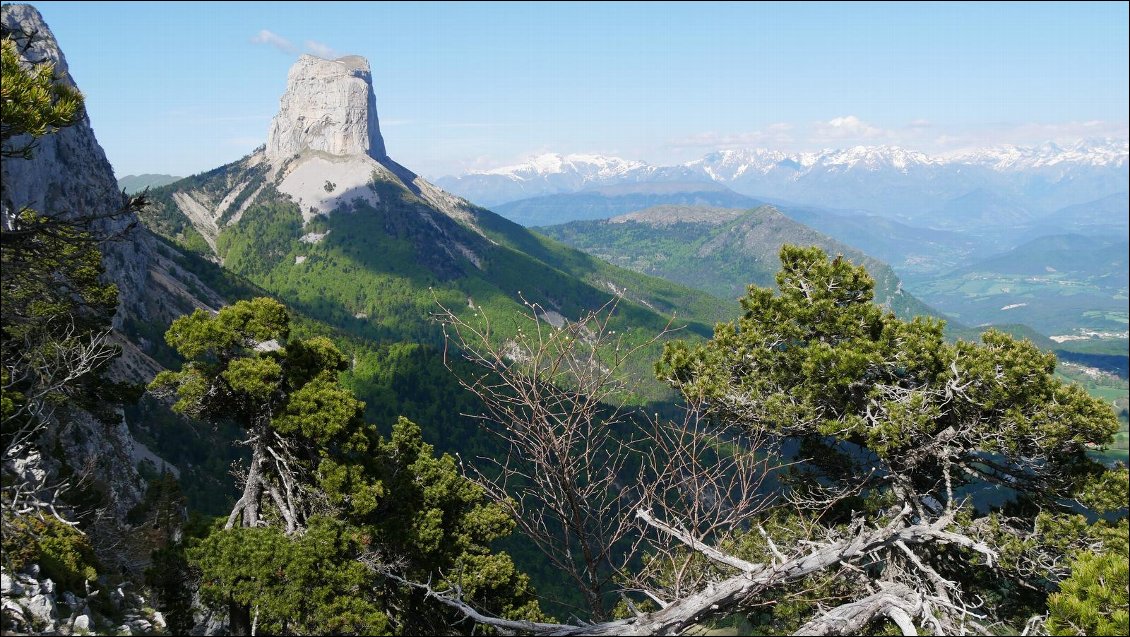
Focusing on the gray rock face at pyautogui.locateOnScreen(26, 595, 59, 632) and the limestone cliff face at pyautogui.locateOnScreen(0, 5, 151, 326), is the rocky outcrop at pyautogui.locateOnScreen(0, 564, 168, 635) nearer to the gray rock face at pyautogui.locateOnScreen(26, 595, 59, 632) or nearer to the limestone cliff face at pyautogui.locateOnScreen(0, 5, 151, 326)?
the gray rock face at pyautogui.locateOnScreen(26, 595, 59, 632)

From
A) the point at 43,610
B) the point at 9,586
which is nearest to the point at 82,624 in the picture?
the point at 43,610

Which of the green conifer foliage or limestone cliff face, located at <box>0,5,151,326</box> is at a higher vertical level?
limestone cliff face, located at <box>0,5,151,326</box>

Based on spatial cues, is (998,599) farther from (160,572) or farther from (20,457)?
(20,457)

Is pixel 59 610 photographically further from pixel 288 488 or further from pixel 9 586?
pixel 288 488

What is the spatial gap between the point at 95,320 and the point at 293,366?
1309 cm

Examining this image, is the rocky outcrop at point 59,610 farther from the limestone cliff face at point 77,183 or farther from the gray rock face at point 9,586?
the limestone cliff face at point 77,183

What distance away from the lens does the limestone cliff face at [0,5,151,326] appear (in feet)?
302

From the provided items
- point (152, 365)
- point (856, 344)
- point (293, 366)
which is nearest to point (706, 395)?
point (856, 344)

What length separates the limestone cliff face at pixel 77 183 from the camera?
302 ft

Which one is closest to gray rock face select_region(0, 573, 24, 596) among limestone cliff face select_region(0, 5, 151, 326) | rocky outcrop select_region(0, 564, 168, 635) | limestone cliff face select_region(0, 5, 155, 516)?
rocky outcrop select_region(0, 564, 168, 635)

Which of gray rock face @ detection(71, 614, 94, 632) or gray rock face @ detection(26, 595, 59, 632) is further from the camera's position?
gray rock face @ detection(71, 614, 94, 632)

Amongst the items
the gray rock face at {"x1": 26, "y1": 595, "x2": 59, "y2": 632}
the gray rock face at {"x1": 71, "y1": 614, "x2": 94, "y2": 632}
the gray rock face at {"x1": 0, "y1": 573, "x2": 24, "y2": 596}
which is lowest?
the gray rock face at {"x1": 71, "y1": 614, "x2": 94, "y2": 632}

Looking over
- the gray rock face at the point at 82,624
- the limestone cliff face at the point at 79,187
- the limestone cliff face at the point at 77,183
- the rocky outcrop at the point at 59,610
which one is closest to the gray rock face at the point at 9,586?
the rocky outcrop at the point at 59,610

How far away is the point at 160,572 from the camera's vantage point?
1689 centimetres
